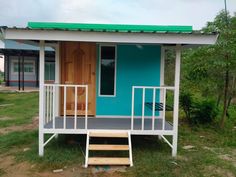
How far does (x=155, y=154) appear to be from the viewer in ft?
19.0

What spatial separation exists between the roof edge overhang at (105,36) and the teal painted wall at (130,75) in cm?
169

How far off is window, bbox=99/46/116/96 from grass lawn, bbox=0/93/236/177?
1.53 m

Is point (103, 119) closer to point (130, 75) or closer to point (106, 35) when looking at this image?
point (130, 75)

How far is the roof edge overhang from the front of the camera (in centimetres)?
523

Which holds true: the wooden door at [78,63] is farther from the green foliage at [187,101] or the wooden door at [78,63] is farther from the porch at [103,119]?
the green foliage at [187,101]

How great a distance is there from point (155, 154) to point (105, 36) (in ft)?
8.53

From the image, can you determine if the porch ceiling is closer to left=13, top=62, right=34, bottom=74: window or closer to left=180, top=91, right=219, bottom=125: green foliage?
left=180, top=91, right=219, bottom=125: green foliage

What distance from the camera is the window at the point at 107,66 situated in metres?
7.04

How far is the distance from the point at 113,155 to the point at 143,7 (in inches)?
401

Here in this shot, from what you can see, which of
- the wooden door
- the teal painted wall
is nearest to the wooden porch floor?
the teal painted wall

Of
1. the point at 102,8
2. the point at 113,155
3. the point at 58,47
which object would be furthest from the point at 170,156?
the point at 102,8

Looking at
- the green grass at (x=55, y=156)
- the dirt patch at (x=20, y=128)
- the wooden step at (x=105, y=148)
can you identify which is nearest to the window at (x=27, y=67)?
the dirt patch at (x=20, y=128)

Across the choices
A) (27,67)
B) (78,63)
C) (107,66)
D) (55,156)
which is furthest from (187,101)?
(27,67)

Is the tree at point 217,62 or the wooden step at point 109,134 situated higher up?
the tree at point 217,62
